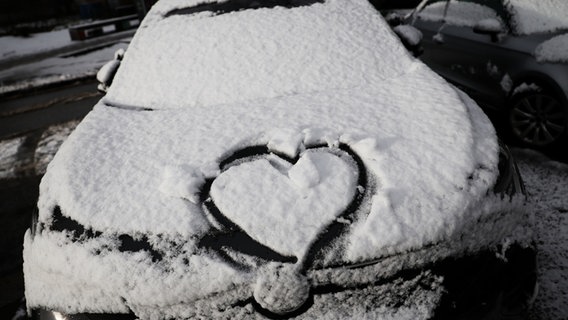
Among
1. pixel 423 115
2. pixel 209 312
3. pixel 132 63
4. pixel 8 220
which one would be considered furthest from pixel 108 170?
pixel 8 220

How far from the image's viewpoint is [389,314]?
128 cm

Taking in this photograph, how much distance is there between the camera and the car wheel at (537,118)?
10.4 ft

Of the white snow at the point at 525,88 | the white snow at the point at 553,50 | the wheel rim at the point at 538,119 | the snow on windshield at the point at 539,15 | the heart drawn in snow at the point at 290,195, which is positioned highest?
the snow on windshield at the point at 539,15

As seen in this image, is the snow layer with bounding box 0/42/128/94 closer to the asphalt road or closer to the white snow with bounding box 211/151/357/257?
the asphalt road

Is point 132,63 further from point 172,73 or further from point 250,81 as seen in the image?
point 250,81

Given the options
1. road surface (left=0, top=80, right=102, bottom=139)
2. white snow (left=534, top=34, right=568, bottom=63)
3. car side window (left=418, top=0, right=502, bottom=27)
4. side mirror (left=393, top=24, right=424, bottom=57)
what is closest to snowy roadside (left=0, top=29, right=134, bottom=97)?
road surface (left=0, top=80, right=102, bottom=139)

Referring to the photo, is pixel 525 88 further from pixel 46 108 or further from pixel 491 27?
pixel 46 108

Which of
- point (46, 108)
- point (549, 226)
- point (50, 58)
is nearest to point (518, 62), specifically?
point (549, 226)

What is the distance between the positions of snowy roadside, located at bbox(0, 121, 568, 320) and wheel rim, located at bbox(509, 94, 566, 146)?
5.7 inches

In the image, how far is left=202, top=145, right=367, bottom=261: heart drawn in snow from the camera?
4.18ft

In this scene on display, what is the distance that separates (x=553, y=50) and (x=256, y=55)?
237 cm

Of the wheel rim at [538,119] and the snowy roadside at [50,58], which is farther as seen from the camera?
the snowy roadside at [50,58]

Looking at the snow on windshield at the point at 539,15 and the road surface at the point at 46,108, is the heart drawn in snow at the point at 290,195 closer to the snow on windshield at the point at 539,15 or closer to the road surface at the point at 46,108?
the snow on windshield at the point at 539,15

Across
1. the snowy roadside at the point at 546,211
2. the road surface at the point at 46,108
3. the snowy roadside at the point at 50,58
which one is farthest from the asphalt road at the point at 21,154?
the snowy roadside at the point at 50,58
